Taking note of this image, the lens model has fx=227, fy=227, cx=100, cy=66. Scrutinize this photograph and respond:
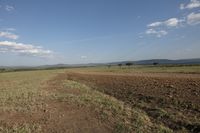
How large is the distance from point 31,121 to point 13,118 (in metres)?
1.29

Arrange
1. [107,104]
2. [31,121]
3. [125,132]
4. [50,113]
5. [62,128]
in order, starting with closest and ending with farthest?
[125,132] → [62,128] → [31,121] → [50,113] → [107,104]

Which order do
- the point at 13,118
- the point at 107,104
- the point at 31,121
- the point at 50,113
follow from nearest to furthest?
1. the point at 31,121
2. the point at 13,118
3. the point at 50,113
4. the point at 107,104

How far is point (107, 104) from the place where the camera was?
45.1 ft

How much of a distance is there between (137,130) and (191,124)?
2.29 metres

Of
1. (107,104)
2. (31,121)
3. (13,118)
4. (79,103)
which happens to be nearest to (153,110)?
(107,104)

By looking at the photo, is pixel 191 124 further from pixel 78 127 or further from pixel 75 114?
pixel 75 114

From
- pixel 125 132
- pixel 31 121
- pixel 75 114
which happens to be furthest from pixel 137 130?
pixel 31 121

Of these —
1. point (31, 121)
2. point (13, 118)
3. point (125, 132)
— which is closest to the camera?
point (125, 132)

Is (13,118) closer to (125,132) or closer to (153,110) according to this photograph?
(125,132)

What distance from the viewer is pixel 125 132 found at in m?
8.63

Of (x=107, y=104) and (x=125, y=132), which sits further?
(x=107, y=104)

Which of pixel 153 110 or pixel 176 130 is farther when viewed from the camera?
pixel 153 110

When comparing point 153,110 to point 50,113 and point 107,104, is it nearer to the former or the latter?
point 107,104

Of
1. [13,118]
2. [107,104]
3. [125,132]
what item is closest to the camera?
[125,132]
